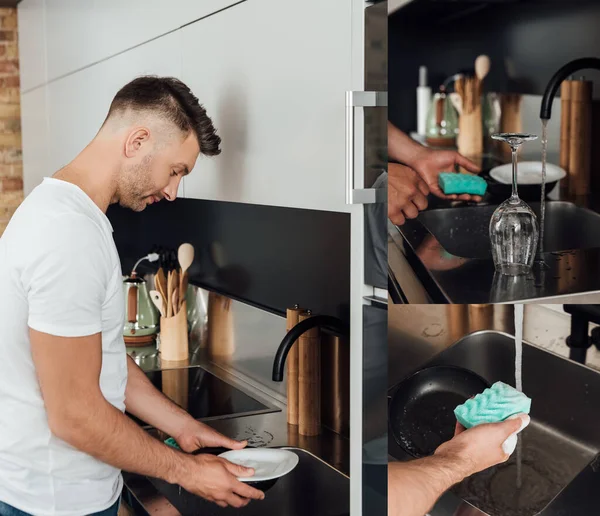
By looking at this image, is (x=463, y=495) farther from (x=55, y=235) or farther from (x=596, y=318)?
(x=55, y=235)

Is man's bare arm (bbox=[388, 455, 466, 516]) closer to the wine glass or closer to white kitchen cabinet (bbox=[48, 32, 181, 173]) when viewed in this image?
the wine glass

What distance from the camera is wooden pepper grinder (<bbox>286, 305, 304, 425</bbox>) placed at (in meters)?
2.09

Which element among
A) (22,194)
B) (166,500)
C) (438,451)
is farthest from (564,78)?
(22,194)

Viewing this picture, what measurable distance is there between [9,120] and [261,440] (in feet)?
8.96

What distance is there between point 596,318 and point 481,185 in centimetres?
26

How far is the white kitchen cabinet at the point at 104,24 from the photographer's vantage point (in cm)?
198

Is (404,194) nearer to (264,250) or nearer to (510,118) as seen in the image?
(510,118)

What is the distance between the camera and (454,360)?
4.42 ft

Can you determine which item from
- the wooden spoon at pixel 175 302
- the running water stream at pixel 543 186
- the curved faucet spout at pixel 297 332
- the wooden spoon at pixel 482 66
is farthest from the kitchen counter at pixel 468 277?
the wooden spoon at pixel 175 302

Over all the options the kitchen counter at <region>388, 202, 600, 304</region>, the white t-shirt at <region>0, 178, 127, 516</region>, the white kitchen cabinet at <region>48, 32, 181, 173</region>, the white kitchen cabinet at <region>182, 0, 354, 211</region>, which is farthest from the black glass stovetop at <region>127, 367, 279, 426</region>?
the kitchen counter at <region>388, 202, 600, 304</region>

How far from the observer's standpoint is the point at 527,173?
1304 millimetres

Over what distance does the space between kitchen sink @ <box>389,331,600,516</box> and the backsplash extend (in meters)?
0.84

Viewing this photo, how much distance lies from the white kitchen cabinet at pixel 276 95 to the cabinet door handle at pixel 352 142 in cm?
8

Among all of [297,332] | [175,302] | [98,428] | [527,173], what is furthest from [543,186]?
[175,302]
